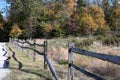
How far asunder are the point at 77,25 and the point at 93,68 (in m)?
74.0

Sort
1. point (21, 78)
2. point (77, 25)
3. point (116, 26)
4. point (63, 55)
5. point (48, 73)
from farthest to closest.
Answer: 1. point (116, 26)
2. point (77, 25)
3. point (63, 55)
4. point (48, 73)
5. point (21, 78)

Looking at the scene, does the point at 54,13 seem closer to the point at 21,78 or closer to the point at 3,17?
the point at 3,17

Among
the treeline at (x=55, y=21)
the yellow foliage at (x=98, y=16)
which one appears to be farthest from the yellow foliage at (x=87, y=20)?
the yellow foliage at (x=98, y=16)

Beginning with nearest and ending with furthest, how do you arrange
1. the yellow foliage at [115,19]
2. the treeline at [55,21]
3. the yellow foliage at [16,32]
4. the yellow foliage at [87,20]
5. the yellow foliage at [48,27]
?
1. the yellow foliage at [16,32]
2. the yellow foliage at [48,27]
3. the treeline at [55,21]
4. the yellow foliage at [87,20]
5. the yellow foliage at [115,19]

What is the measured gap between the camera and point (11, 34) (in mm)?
82500

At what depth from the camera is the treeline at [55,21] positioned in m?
85.2

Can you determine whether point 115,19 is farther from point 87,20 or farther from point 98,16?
point 87,20

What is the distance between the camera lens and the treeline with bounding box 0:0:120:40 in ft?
280

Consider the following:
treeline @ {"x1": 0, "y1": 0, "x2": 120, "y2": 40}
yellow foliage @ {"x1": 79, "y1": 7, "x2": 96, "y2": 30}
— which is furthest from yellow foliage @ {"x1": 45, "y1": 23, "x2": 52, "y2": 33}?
yellow foliage @ {"x1": 79, "y1": 7, "x2": 96, "y2": 30}

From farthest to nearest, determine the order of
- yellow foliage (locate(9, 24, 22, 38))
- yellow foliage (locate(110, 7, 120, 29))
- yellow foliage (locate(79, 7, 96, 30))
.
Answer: yellow foliage (locate(110, 7, 120, 29)) < yellow foliage (locate(79, 7, 96, 30)) < yellow foliage (locate(9, 24, 22, 38))

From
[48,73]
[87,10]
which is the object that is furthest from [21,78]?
[87,10]

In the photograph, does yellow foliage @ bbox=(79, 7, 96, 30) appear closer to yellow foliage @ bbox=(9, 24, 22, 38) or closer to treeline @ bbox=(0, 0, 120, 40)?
treeline @ bbox=(0, 0, 120, 40)

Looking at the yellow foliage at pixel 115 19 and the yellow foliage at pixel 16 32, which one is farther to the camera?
the yellow foliage at pixel 115 19

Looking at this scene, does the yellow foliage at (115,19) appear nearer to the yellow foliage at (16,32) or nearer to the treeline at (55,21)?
the treeline at (55,21)
